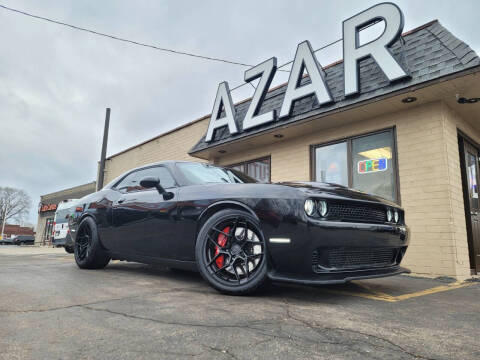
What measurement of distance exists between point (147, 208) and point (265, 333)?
226cm

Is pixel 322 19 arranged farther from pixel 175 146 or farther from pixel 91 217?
pixel 91 217

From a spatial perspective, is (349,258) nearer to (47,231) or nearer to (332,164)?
(332,164)

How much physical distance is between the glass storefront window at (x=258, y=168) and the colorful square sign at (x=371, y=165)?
2459 millimetres

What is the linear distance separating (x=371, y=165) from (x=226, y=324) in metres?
5.22

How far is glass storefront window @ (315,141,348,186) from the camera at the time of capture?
6.56 m

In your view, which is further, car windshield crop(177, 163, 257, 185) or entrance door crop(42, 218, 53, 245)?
entrance door crop(42, 218, 53, 245)

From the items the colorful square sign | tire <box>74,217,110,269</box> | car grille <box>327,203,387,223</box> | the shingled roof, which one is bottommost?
tire <box>74,217,110,269</box>

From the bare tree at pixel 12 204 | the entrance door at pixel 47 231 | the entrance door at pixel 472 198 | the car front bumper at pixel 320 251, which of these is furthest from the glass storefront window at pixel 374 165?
the bare tree at pixel 12 204

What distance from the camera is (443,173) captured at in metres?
5.09

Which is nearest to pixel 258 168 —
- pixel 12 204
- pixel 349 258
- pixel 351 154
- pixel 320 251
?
pixel 351 154

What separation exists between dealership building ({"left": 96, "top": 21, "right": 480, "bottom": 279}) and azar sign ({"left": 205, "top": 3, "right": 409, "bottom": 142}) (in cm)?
12

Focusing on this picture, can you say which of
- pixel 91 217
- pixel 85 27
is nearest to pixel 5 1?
pixel 85 27

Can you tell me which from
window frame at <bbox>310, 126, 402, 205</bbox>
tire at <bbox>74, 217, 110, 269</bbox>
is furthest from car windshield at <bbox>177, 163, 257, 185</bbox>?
window frame at <bbox>310, 126, 402, 205</bbox>

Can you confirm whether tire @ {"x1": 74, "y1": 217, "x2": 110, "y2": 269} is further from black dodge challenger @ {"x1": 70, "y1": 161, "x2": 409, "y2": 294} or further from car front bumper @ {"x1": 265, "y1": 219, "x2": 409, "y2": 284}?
car front bumper @ {"x1": 265, "y1": 219, "x2": 409, "y2": 284}
